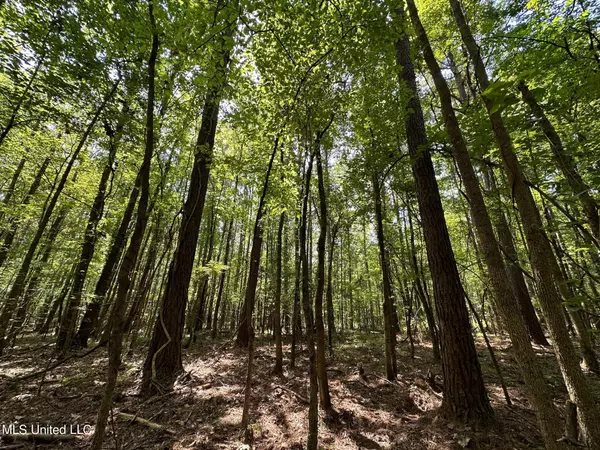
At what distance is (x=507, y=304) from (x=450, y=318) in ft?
8.24

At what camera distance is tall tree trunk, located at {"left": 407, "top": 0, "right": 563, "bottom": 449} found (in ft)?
5.62

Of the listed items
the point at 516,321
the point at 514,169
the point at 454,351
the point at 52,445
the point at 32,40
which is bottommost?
the point at 52,445

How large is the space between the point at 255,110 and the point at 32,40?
4.71 m

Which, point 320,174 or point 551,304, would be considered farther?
point 320,174

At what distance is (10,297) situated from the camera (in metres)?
7.54

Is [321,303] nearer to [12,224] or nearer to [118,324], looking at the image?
[118,324]

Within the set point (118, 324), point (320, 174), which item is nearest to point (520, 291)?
point (320, 174)

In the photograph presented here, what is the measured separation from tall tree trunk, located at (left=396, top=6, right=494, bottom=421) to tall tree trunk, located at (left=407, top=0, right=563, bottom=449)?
1.11 m

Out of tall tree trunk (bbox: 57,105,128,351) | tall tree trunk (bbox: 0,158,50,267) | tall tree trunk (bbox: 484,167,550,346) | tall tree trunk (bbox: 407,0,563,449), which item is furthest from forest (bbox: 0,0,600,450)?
tall tree trunk (bbox: 0,158,50,267)

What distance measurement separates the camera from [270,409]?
466cm

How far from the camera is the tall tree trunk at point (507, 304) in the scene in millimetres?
1714

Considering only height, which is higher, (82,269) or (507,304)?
(82,269)

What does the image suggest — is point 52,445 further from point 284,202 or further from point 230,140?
point 230,140

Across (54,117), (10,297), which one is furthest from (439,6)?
(10,297)
